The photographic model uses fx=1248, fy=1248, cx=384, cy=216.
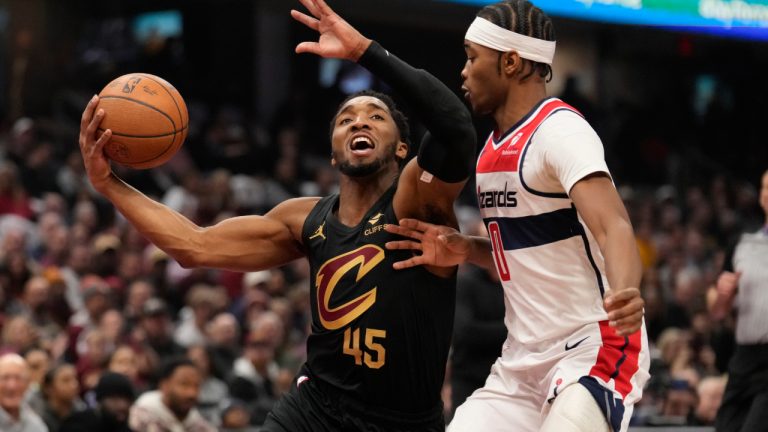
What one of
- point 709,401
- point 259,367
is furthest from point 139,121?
point 709,401

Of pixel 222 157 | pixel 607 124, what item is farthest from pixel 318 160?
pixel 607 124

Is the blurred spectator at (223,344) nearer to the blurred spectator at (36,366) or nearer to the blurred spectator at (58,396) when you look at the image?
the blurred spectator at (36,366)

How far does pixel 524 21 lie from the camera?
4820 mm

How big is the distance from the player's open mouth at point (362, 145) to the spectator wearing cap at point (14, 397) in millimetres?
3576

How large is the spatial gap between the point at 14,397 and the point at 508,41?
4.56 meters

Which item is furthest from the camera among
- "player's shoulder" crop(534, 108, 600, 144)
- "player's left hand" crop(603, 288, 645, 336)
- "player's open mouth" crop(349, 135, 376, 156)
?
"player's open mouth" crop(349, 135, 376, 156)

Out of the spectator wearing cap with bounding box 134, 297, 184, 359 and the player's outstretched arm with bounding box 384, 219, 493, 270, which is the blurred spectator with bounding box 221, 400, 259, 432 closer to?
the spectator wearing cap with bounding box 134, 297, 184, 359

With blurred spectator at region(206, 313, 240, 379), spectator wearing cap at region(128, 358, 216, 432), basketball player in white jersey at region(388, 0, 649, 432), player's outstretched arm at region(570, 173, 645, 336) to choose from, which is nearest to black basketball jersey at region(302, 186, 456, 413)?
basketball player in white jersey at region(388, 0, 649, 432)

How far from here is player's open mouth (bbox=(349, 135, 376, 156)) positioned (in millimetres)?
5234

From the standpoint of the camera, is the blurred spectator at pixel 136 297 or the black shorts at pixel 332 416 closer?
the black shorts at pixel 332 416

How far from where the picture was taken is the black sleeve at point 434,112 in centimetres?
477

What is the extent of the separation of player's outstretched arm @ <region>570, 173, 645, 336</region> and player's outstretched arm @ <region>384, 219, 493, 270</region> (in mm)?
847

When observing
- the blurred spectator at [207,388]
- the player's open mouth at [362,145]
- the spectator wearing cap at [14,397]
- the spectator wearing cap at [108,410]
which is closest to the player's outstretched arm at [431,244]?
the player's open mouth at [362,145]

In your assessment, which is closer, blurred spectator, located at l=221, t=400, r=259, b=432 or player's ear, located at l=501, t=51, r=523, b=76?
player's ear, located at l=501, t=51, r=523, b=76
